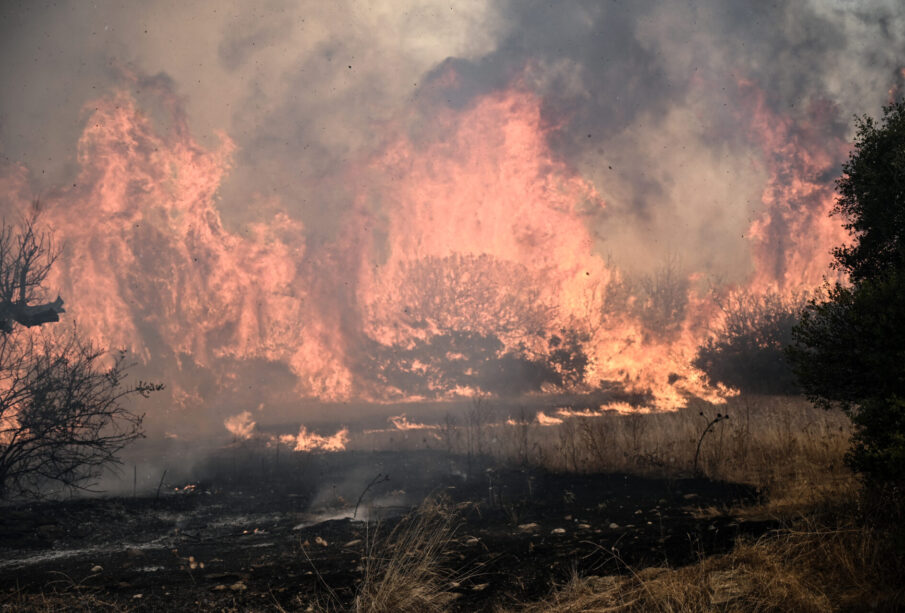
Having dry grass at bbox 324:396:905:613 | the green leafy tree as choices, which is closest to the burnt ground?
dry grass at bbox 324:396:905:613

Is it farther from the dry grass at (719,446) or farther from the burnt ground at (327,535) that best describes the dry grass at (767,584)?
the dry grass at (719,446)

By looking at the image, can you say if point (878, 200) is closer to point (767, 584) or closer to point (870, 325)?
point (870, 325)

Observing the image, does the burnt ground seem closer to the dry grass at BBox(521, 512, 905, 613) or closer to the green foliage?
the dry grass at BBox(521, 512, 905, 613)

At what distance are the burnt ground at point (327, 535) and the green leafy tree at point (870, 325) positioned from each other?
2499mm

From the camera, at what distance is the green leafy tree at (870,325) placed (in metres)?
7.52

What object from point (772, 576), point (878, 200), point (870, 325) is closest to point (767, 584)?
point (772, 576)

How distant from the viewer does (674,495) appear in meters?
14.6

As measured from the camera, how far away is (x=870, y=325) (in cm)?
791

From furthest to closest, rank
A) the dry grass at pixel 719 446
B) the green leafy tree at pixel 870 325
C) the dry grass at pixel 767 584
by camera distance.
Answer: the dry grass at pixel 719 446 → the green leafy tree at pixel 870 325 → the dry grass at pixel 767 584

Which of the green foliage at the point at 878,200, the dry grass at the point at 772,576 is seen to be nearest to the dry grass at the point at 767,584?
the dry grass at the point at 772,576

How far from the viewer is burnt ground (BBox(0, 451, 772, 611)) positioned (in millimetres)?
8156

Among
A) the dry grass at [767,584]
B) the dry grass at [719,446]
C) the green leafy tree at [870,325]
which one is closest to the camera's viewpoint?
the dry grass at [767,584]

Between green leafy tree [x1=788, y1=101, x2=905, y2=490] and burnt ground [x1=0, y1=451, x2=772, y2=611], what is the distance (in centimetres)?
250

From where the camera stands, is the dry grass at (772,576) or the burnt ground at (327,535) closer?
the dry grass at (772,576)
